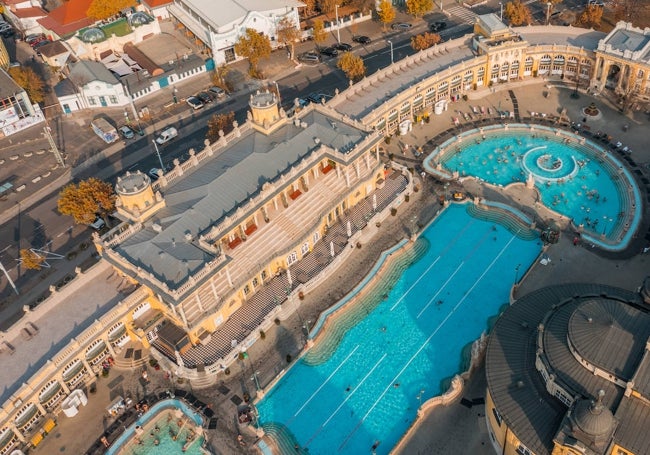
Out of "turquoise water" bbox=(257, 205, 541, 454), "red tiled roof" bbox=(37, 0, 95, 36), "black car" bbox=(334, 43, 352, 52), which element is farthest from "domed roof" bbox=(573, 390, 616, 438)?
"red tiled roof" bbox=(37, 0, 95, 36)

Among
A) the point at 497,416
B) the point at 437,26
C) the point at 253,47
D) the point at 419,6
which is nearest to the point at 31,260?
the point at 253,47

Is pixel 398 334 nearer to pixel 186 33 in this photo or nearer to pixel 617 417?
pixel 617 417

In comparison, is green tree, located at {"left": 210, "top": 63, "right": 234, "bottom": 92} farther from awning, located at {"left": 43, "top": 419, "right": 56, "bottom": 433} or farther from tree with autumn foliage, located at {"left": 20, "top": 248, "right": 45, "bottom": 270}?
awning, located at {"left": 43, "top": 419, "right": 56, "bottom": 433}

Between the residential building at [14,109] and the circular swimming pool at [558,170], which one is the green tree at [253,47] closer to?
the residential building at [14,109]

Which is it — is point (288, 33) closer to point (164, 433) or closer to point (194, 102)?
point (194, 102)

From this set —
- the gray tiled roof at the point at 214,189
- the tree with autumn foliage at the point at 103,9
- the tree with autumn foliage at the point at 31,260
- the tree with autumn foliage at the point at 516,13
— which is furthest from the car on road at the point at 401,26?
the tree with autumn foliage at the point at 31,260

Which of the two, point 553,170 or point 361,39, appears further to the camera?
point 361,39
